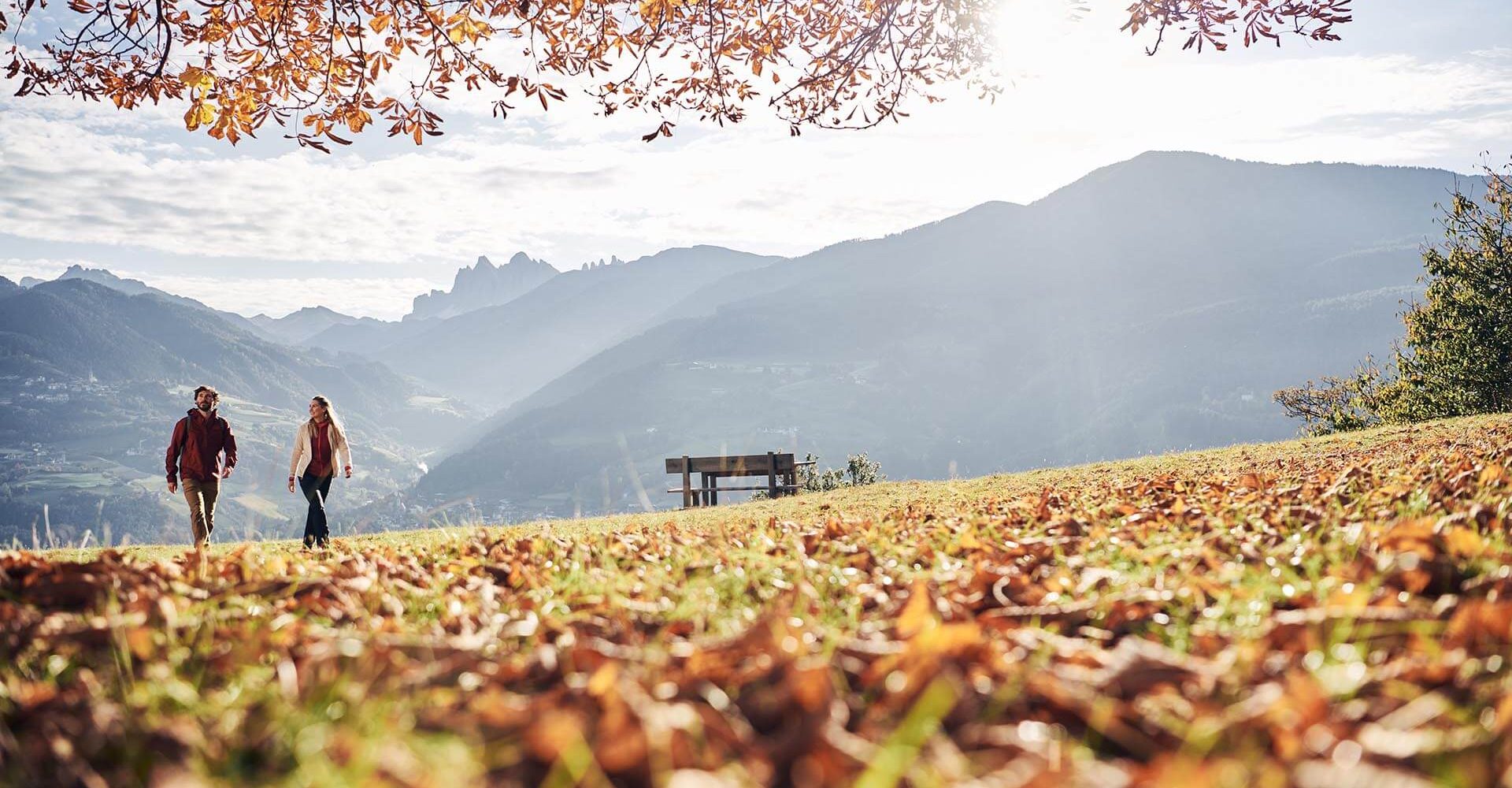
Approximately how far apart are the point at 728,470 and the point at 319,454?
1184cm

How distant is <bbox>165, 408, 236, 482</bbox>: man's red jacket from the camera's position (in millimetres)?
10883

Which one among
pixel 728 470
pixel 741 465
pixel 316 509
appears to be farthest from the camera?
pixel 741 465

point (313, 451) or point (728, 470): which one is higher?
point (313, 451)

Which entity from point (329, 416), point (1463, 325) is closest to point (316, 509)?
point (329, 416)

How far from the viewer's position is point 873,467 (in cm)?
6119

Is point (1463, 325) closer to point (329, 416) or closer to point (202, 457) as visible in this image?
point (329, 416)

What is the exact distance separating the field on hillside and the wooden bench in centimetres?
1770

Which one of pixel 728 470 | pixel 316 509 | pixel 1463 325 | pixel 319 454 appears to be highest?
pixel 1463 325

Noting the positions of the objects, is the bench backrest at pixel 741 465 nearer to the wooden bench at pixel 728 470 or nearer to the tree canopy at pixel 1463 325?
the wooden bench at pixel 728 470

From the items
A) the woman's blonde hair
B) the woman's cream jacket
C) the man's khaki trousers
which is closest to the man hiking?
the man's khaki trousers

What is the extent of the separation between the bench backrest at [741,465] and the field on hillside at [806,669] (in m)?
17.7

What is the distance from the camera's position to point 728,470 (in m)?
21.9

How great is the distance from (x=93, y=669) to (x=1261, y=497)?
225 inches

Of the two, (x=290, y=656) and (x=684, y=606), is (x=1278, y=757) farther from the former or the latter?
(x=290, y=656)
